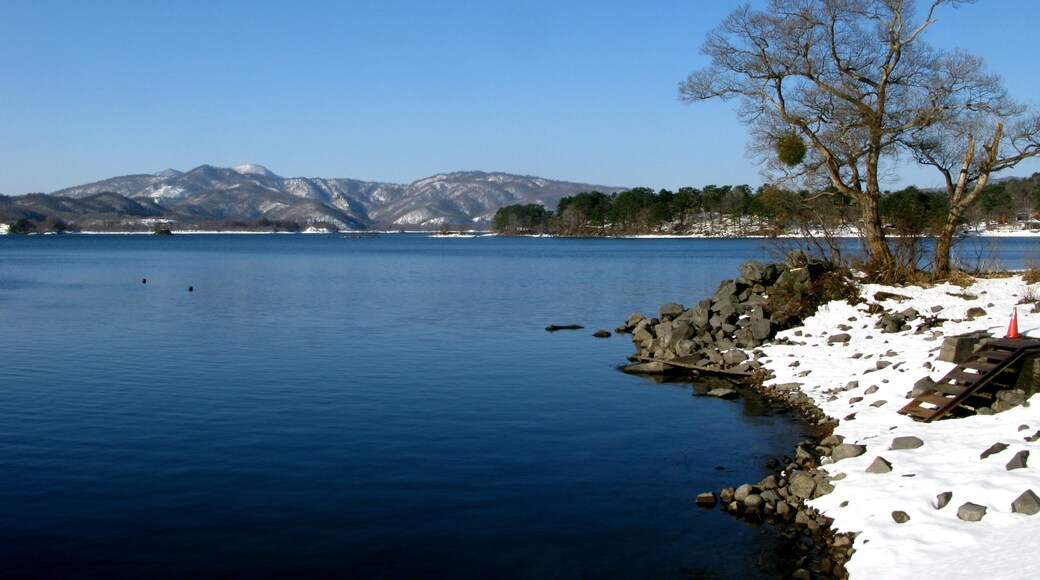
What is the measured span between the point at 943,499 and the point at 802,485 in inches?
80.4

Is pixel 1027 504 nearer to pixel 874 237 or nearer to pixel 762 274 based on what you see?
pixel 874 237

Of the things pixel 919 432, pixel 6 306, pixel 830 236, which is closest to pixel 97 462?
pixel 919 432

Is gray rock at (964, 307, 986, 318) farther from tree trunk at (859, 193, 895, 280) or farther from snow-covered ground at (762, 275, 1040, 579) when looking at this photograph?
tree trunk at (859, 193, 895, 280)

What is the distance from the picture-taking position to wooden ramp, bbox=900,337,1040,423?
13156 mm

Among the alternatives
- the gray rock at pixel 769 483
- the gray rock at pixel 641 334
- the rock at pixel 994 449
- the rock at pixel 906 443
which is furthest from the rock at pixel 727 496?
the gray rock at pixel 641 334

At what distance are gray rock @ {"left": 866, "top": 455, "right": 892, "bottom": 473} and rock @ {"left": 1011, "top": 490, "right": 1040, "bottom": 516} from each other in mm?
2010

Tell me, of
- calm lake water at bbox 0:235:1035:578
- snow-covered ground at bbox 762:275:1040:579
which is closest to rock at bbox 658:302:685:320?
calm lake water at bbox 0:235:1035:578

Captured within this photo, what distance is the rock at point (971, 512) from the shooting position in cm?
930

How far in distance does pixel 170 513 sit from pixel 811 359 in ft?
48.6

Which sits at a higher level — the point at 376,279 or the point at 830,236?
the point at 830,236

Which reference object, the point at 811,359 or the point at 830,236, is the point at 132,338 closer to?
the point at 811,359


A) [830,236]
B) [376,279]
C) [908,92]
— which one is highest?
[908,92]

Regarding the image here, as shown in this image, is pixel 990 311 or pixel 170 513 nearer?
pixel 170 513

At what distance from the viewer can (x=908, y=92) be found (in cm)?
2603
